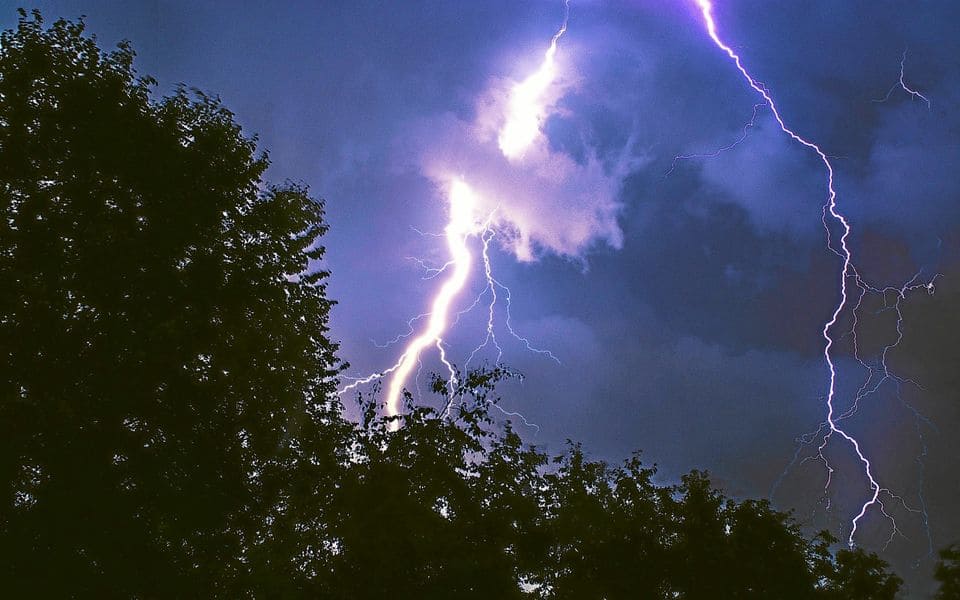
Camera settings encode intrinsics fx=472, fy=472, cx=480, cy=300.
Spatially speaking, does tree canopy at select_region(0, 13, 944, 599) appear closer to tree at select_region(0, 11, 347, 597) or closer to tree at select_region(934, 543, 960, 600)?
tree at select_region(0, 11, 347, 597)

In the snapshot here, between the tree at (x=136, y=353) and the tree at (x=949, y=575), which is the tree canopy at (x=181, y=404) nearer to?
the tree at (x=136, y=353)

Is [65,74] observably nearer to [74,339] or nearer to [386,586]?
[74,339]

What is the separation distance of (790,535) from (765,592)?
7.36 ft

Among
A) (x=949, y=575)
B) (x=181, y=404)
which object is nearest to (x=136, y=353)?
(x=181, y=404)

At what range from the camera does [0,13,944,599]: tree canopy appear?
8.30 m

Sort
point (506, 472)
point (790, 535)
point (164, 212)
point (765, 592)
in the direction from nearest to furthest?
point (164, 212) → point (506, 472) → point (765, 592) → point (790, 535)

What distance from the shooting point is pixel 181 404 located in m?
9.73

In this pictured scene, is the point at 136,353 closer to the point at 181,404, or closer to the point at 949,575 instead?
the point at 181,404

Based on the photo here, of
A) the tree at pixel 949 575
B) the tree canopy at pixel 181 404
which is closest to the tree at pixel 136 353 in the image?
the tree canopy at pixel 181 404

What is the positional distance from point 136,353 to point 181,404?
161 centimetres

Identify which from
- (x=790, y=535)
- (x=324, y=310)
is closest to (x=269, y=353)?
(x=324, y=310)

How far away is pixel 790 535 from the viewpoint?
1590 cm

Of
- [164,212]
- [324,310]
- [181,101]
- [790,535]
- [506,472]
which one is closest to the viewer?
[164,212]

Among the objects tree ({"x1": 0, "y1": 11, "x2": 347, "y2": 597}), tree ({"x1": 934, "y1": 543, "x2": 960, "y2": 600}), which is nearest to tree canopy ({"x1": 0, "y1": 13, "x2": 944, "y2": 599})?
tree ({"x1": 0, "y1": 11, "x2": 347, "y2": 597})
